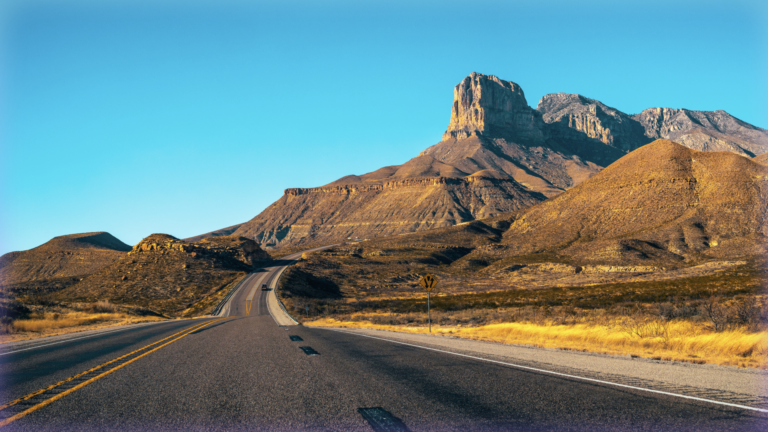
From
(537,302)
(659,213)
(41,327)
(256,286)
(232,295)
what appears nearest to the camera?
(41,327)

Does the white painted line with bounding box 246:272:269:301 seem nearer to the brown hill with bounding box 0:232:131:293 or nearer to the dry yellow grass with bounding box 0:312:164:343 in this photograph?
the dry yellow grass with bounding box 0:312:164:343

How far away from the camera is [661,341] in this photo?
1437 centimetres

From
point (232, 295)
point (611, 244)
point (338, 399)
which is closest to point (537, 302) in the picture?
point (338, 399)

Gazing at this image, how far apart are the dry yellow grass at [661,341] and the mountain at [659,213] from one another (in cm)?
8909

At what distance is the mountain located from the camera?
319 ft

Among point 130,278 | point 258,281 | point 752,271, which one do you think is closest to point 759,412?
point 752,271

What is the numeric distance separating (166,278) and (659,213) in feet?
364

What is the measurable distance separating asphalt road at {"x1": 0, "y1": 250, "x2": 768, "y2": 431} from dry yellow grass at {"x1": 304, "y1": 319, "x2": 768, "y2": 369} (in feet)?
17.2

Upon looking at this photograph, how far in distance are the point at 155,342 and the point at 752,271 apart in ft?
271

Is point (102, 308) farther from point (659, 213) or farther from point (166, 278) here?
point (659, 213)

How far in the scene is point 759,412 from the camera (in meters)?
5.89

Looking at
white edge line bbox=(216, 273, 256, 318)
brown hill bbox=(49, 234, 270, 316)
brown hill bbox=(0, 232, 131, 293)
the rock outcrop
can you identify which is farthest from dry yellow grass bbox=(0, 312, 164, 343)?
brown hill bbox=(0, 232, 131, 293)

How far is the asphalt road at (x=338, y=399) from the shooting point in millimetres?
5555

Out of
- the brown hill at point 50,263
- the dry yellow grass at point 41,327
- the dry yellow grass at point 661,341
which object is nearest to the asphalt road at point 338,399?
the dry yellow grass at point 661,341
